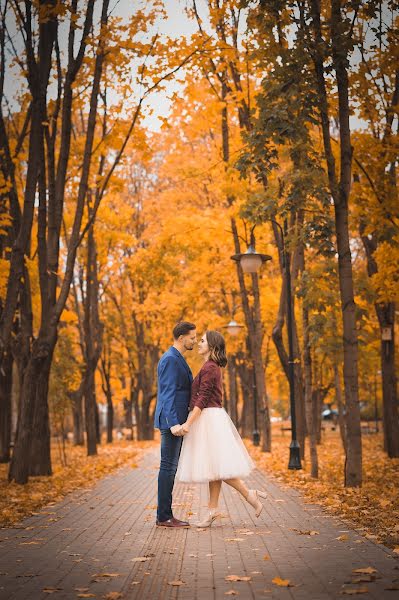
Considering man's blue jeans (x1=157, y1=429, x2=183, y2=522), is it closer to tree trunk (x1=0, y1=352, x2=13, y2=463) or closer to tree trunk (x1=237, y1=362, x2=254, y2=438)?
tree trunk (x1=0, y1=352, x2=13, y2=463)

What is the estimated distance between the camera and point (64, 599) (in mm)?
5277

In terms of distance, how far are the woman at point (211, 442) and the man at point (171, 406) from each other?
0.11 meters

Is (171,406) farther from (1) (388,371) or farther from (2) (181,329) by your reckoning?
(1) (388,371)

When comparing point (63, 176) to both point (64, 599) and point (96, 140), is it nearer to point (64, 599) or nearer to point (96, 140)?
point (96, 140)

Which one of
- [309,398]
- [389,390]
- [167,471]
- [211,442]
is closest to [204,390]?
[211,442]

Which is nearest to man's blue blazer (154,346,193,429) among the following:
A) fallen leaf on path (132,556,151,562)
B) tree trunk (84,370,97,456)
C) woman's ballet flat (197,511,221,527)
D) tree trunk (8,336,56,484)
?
woman's ballet flat (197,511,221,527)

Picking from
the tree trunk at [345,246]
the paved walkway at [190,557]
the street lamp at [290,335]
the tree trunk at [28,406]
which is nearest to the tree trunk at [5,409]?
the tree trunk at [28,406]

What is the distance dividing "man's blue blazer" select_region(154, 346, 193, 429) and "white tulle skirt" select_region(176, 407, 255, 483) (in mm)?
244

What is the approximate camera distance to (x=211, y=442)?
28.4ft

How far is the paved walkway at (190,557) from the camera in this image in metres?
5.51

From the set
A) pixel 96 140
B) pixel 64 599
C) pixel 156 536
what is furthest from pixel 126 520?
pixel 96 140

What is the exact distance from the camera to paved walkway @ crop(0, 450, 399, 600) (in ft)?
18.1

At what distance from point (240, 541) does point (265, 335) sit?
2892 cm

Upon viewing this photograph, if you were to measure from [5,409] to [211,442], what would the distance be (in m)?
15.3
